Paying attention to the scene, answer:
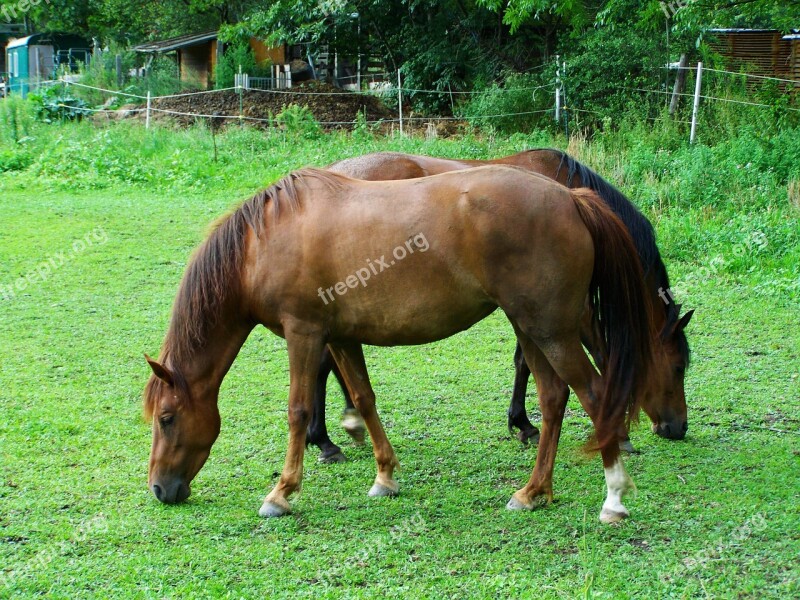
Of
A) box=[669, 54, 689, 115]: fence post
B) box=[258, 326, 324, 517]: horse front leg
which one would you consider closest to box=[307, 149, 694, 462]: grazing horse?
box=[258, 326, 324, 517]: horse front leg

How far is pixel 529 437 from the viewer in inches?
207

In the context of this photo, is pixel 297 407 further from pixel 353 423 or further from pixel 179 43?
pixel 179 43

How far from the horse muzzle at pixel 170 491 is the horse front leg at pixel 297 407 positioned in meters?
0.44

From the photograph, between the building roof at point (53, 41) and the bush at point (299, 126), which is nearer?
the bush at point (299, 126)

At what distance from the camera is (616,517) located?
4.00m

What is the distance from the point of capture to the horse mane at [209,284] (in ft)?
13.9

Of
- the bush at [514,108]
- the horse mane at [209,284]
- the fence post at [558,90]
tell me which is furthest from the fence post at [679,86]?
the horse mane at [209,284]

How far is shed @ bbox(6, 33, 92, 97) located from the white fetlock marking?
109ft

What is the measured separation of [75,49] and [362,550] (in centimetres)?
3558

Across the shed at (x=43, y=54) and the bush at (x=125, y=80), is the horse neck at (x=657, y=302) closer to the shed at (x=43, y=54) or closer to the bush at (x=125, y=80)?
the bush at (x=125, y=80)

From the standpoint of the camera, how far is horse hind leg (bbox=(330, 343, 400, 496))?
4488 millimetres

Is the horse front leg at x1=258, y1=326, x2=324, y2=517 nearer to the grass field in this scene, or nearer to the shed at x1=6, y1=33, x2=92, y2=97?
the grass field

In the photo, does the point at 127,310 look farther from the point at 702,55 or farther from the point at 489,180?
the point at 702,55

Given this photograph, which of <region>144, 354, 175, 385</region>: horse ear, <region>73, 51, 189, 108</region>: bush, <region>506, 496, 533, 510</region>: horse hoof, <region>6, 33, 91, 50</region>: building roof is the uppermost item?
<region>6, 33, 91, 50</region>: building roof
